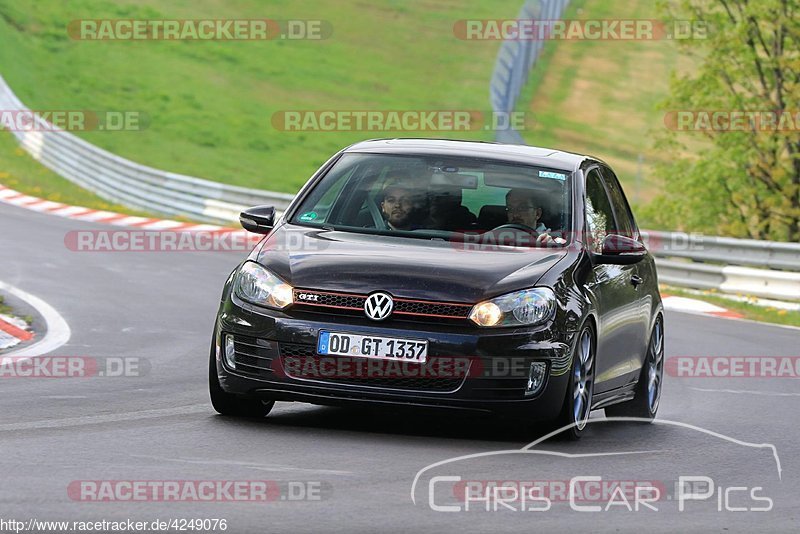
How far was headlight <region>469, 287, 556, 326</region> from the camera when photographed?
8.09 meters

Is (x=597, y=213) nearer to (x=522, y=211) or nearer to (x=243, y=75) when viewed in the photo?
(x=522, y=211)

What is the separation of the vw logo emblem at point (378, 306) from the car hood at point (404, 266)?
38mm

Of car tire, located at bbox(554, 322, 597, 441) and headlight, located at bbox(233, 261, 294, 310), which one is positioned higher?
headlight, located at bbox(233, 261, 294, 310)

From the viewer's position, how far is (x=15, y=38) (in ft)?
169

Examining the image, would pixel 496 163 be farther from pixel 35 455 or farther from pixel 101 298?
pixel 101 298

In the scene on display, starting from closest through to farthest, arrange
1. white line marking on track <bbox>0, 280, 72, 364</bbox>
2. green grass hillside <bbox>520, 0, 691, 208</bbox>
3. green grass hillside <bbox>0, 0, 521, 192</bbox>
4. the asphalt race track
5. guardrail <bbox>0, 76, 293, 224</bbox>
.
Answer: the asphalt race track, white line marking on track <bbox>0, 280, 72, 364</bbox>, guardrail <bbox>0, 76, 293, 224</bbox>, green grass hillside <bbox>0, 0, 521, 192</bbox>, green grass hillside <bbox>520, 0, 691, 208</bbox>

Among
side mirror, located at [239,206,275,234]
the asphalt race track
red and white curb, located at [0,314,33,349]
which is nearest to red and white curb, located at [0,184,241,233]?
red and white curb, located at [0,314,33,349]

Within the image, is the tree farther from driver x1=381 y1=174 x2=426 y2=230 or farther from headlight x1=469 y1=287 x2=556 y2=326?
headlight x1=469 y1=287 x2=556 y2=326

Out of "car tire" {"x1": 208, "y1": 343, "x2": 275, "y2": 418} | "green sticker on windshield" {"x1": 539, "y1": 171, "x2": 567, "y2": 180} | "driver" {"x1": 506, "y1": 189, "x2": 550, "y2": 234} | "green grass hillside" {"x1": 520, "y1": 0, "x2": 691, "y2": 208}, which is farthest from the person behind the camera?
"green grass hillside" {"x1": 520, "y1": 0, "x2": 691, "y2": 208}

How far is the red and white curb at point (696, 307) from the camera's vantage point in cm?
1934

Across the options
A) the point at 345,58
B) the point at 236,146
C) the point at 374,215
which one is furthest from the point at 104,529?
the point at 345,58

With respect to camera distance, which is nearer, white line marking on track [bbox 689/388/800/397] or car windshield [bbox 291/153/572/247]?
car windshield [bbox 291/153/572/247]

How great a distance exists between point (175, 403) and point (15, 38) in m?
44.2

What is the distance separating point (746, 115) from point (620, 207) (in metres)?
21.8
